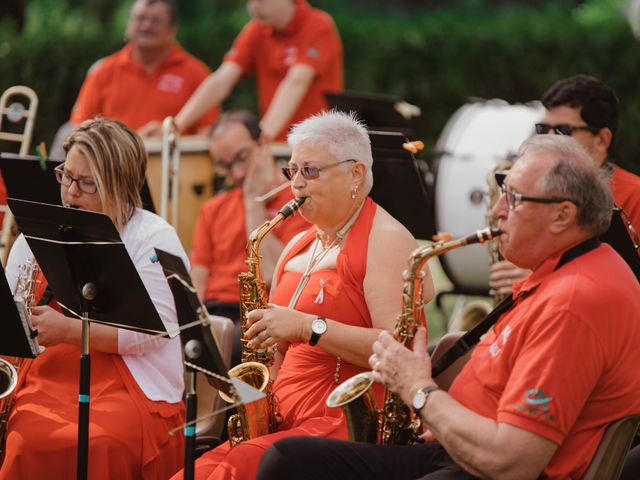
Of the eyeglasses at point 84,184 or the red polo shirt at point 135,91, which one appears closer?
the eyeglasses at point 84,184

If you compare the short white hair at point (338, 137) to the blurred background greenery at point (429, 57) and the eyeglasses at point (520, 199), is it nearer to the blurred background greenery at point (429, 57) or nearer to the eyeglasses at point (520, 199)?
the eyeglasses at point (520, 199)

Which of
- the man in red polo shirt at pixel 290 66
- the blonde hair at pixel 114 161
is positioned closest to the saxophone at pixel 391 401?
the blonde hair at pixel 114 161

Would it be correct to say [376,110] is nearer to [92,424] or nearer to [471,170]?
[471,170]

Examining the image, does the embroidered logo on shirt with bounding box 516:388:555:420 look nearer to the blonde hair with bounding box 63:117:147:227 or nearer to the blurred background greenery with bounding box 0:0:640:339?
the blonde hair with bounding box 63:117:147:227

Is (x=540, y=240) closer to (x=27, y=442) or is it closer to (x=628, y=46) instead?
(x=27, y=442)

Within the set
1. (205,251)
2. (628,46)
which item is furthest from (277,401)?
(628,46)

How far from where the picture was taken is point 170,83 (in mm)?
8008

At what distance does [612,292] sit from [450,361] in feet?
2.30

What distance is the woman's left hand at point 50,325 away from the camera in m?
4.13

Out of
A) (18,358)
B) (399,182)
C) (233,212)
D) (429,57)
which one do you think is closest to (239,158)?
(233,212)

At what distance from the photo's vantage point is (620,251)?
4035mm

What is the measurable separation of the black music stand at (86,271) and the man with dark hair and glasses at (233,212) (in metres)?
2.11

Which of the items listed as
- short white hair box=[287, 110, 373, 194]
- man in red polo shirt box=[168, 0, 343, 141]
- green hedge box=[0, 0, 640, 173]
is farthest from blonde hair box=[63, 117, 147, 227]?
green hedge box=[0, 0, 640, 173]

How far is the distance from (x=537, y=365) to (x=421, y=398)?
1.26ft
